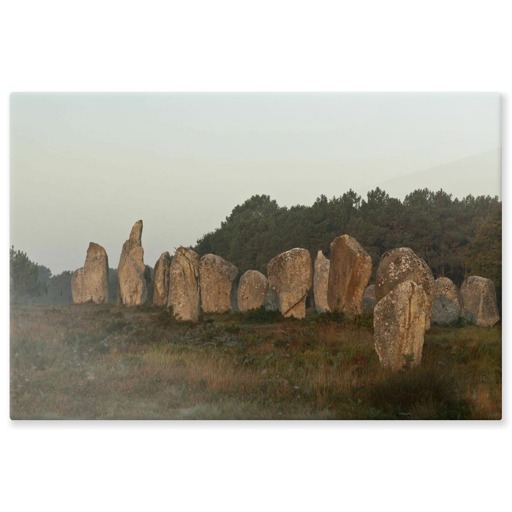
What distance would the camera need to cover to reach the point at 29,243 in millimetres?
13797

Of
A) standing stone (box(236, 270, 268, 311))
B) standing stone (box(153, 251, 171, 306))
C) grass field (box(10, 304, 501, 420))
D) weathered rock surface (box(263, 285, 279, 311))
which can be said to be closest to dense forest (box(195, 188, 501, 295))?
standing stone (box(236, 270, 268, 311))

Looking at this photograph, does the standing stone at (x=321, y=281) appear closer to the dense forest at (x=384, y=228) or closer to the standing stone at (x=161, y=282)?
the dense forest at (x=384, y=228)

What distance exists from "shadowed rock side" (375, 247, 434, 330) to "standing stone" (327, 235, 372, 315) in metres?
0.35

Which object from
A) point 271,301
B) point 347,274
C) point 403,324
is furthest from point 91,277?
point 403,324

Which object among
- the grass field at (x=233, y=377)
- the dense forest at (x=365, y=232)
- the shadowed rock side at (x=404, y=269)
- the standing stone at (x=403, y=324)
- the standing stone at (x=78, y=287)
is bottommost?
the grass field at (x=233, y=377)

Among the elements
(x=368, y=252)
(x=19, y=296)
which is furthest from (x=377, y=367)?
(x=19, y=296)

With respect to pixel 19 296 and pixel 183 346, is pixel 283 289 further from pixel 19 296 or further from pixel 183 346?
pixel 19 296

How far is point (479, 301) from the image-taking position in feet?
46.8

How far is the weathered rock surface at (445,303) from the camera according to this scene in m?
14.1

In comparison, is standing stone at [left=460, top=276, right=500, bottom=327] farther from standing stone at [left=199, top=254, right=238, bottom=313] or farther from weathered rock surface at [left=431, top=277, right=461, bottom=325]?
standing stone at [left=199, top=254, right=238, bottom=313]

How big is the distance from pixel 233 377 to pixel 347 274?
3.07 metres

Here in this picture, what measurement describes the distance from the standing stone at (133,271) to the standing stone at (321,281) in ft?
8.89

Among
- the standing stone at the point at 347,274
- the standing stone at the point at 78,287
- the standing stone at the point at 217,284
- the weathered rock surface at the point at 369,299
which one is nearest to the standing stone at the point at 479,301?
the weathered rock surface at the point at 369,299

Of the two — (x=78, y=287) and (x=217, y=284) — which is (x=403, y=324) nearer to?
(x=217, y=284)
